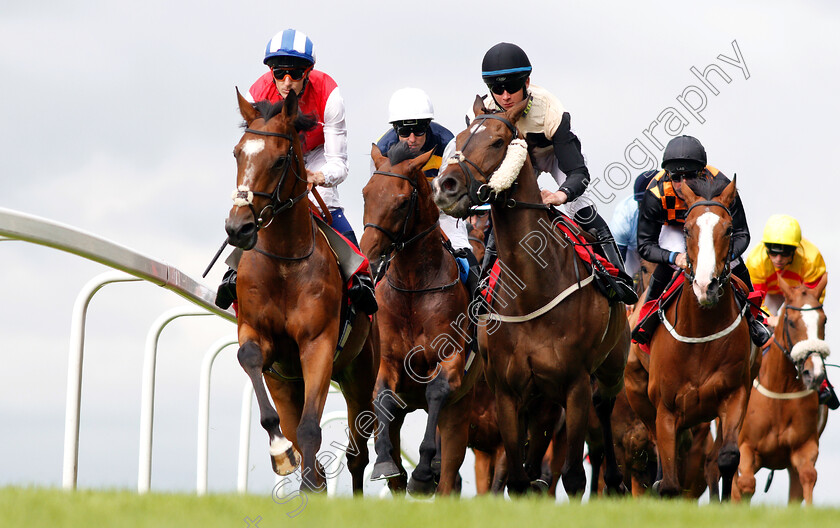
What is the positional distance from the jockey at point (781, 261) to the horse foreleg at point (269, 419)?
6.03 m

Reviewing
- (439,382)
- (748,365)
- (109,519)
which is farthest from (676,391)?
(109,519)

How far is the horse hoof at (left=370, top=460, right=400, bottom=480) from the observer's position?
727 centimetres

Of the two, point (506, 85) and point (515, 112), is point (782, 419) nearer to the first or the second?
point (506, 85)

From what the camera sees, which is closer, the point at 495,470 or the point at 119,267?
the point at 119,267

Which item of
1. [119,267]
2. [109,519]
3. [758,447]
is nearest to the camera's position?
[109,519]

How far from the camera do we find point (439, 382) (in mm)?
7961

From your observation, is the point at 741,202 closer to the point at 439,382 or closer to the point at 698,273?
the point at 698,273

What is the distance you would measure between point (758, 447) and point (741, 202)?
4099 mm

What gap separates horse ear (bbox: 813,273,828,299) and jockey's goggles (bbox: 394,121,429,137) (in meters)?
4.44

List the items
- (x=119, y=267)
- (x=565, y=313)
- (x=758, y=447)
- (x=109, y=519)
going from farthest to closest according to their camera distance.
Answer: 1. (x=758, y=447)
2. (x=565, y=313)
3. (x=119, y=267)
4. (x=109, y=519)

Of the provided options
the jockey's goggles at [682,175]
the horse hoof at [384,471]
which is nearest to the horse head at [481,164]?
the horse hoof at [384,471]

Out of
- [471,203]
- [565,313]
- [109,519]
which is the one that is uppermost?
[471,203]

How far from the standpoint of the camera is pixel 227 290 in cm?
730

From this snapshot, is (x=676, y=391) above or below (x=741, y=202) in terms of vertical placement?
below
